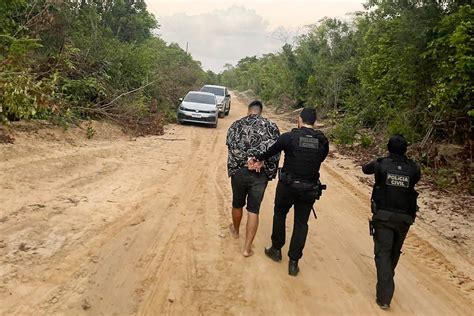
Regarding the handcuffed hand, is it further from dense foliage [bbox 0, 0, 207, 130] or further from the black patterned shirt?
dense foliage [bbox 0, 0, 207, 130]

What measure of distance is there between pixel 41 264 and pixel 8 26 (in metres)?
8.33

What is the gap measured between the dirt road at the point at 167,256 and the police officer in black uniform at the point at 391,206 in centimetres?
34

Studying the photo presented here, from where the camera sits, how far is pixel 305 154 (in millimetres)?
4484

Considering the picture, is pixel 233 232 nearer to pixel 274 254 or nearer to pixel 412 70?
pixel 274 254

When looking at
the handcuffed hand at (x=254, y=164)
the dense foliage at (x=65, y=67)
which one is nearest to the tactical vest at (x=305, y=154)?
the handcuffed hand at (x=254, y=164)

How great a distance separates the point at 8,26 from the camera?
411 inches

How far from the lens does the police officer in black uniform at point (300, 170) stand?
449cm

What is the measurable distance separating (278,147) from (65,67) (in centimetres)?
916

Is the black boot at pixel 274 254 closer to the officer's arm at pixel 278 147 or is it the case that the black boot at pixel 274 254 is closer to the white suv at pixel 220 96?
the officer's arm at pixel 278 147

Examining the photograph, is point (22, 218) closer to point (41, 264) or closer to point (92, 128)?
point (41, 264)

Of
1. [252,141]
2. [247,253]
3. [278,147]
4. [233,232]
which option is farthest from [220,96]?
[278,147]

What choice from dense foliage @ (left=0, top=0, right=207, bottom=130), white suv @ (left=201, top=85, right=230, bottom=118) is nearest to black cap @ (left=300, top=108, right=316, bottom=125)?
dense foliage @ (left=0, top=0, right=207, bottom=130)

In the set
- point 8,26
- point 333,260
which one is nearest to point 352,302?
point 333,260

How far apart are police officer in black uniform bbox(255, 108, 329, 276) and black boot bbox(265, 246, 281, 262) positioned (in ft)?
0.94
